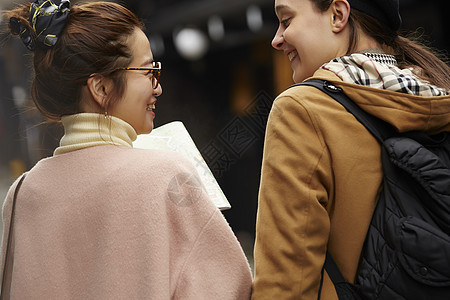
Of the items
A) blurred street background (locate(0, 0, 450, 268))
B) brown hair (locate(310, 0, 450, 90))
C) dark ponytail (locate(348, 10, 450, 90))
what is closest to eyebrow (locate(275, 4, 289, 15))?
brown hair (locate(310, 0, 450, 90))

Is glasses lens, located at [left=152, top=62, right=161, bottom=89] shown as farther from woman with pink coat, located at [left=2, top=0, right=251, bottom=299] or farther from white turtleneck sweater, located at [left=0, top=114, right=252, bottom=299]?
white turtleneck sweater, located at [left=0, top=114, right=252, bottom=299]

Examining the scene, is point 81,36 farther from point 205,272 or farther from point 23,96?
point 23,96

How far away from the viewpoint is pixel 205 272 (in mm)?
1506

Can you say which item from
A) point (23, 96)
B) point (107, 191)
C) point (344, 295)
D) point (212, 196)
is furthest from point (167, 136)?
point (23, 96)

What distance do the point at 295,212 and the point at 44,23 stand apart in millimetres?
892

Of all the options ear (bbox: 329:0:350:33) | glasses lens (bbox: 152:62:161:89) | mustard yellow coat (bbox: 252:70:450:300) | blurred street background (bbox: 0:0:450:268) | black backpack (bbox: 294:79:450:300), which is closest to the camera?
black backpack (bbox: 294:79:450:300)

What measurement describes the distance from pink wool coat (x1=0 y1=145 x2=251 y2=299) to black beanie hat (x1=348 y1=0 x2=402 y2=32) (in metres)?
0.68

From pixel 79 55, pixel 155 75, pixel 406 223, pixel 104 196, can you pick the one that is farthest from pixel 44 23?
pixel 406 223

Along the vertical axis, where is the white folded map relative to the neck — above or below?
below

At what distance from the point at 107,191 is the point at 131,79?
34 cm

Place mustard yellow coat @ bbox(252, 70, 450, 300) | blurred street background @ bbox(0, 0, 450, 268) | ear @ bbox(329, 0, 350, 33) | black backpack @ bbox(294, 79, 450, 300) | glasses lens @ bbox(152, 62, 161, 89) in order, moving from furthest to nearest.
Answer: blurred street background @ bbox(0, 0, 450, 268) < glasses lens @ bbox(152, 62, 161, 89) < ear @ bbox(329, 0, 350, 33) < mustard yellow coat @ bbox(252, 70, 450, 300) < black backpack @ bbox(294, 79, 450, 300)

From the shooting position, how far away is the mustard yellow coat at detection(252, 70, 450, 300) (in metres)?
1.41

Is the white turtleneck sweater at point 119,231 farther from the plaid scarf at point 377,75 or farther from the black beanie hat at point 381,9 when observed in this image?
the black beanie hat at point 381,9

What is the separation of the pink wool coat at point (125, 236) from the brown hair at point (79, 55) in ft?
0.60
